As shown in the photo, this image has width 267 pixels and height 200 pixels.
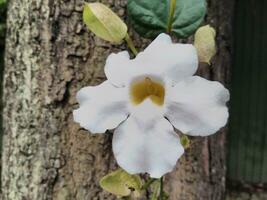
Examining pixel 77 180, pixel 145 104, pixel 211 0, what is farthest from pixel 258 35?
pixel 145 104

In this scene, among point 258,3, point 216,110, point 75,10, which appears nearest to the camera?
point 216,110

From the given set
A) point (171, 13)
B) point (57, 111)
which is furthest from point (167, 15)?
point (57, 111)

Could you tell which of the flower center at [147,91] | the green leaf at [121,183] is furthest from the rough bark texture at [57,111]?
the flower center at [147,91]

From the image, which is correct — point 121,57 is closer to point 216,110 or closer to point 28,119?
point 216,110

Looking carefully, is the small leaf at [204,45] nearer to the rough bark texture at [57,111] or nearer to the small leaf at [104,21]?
the small leaf at [104,21]

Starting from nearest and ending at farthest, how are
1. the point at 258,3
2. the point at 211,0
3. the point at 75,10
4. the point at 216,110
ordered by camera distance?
the point at 216,110, the point at 75,10, the point at 211,0, the point at 258,3

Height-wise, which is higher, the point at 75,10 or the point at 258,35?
the point at 75,10

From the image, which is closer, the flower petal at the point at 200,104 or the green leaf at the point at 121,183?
the flower petal at the point at 200,104
